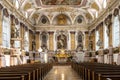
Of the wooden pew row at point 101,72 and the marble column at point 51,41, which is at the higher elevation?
the marble column at point 51,41

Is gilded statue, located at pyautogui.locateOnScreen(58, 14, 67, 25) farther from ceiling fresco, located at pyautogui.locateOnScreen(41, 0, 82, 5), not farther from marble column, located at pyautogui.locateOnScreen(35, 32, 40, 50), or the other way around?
ceiling fresco, located at pyautogui.locateOnScreen(41, 0, 82, 5)

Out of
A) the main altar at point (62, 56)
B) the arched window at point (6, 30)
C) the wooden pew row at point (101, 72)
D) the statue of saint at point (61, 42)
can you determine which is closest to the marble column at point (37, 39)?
the statue of saint at point (61, 42)

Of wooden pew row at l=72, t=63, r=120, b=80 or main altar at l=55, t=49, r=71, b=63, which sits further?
main altar at l=55, t=49, r=71, b=63

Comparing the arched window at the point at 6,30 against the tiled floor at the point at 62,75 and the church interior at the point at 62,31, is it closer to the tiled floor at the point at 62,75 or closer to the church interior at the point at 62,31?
the church interior at the point at 62,31

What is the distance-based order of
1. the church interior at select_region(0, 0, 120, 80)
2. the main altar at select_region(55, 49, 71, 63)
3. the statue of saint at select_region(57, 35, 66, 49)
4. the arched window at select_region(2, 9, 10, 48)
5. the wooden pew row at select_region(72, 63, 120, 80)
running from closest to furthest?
the wooden pew row at select_region(72, 63, 120, 80), the arched window at select_region(2, 9, 10, 48), the church interior at select_region(0, 0, 120, 80), the main altar at select_region(55, 49, 71, 63), the statue of saint at select_region(57, 35, 66, 49)

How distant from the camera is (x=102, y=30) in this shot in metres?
30.9

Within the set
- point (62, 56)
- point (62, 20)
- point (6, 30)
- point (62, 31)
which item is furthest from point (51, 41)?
point (6, 30)

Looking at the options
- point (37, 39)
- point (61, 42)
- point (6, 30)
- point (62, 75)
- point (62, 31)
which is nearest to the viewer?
point (62, 75)

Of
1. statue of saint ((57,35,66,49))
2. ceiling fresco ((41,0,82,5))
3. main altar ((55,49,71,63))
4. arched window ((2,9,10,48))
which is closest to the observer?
arched window ((2,9,10,48))

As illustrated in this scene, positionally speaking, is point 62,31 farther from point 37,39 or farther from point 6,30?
point 6,30

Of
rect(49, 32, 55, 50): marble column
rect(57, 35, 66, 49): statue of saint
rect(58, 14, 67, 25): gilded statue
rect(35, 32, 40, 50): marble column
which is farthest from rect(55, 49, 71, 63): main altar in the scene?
rect(58, 14, 67, 25): gilded statue

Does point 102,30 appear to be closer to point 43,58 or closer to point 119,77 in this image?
point 43,58

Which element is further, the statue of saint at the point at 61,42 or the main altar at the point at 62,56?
the statue of saint at the point at 61,42

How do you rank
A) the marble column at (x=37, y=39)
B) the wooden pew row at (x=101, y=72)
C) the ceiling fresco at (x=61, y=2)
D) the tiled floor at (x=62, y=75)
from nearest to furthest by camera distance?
the wooden pew row at (x=101, y=72)
the tiled floor at (x=62, y=75)
the ceiling fresco at (x=61, y=2)
the marble column at (x=37, y=39)
